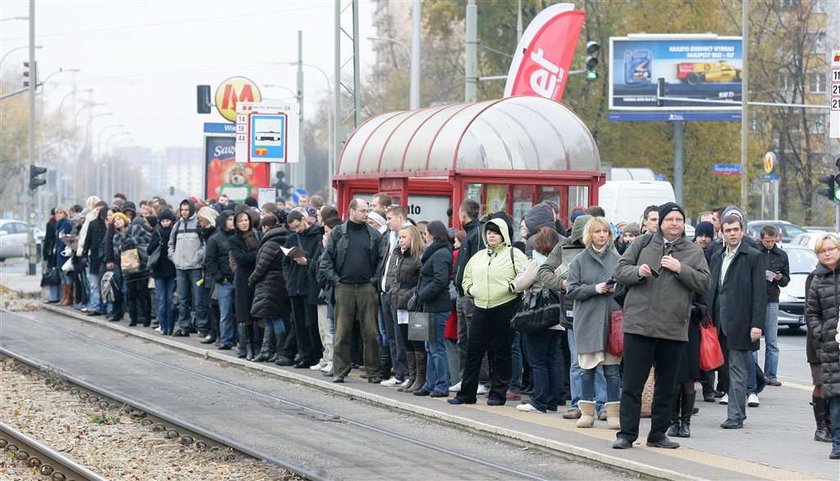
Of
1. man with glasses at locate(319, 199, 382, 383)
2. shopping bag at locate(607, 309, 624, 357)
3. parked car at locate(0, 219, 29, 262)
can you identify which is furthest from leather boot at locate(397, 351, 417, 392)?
parked car at locate(0, 219, 29, 262)

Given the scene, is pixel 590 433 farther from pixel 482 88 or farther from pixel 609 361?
pixel 482 88

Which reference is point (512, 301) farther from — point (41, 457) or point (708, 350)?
point (41, 457)

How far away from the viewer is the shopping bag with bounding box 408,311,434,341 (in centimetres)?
1557

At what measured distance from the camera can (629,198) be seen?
103ft

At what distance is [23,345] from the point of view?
2239 cm

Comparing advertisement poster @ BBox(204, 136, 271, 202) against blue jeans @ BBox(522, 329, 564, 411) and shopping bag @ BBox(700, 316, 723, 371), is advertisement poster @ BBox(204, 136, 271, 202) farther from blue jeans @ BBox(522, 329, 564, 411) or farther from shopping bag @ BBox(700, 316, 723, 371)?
shopping bag @ BBox(700, 316, 723, 371)

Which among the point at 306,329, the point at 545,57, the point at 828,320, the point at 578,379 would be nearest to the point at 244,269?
the point at 306,329

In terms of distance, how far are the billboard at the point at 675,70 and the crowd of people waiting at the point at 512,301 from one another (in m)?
36.4

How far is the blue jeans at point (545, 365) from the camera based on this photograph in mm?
14617

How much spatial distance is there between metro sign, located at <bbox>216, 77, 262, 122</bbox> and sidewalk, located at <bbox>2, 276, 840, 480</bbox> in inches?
711

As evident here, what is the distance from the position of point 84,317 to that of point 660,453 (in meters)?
16.7

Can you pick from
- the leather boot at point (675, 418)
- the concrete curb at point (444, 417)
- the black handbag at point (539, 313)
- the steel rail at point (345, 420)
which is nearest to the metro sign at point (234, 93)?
the concrete curb at point (444, 417)

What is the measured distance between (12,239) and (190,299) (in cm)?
3414

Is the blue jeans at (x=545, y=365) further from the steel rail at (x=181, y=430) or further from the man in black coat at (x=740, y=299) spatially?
the steel rail at (x=181, y=430)
